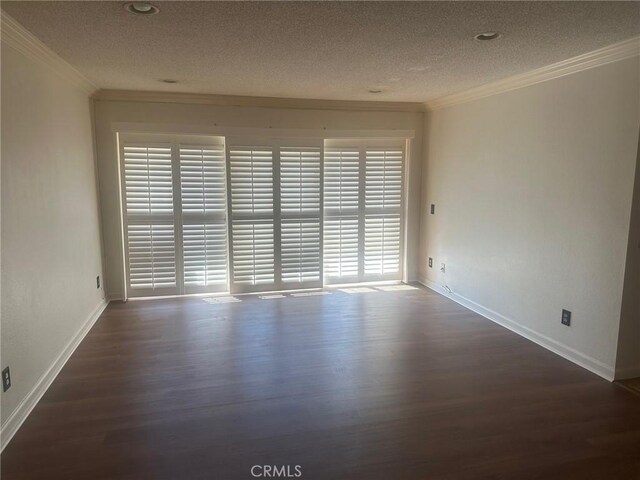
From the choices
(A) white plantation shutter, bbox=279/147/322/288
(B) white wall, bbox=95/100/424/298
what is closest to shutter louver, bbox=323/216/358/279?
(A) white plantation shutter, bbox=279/147/322/288

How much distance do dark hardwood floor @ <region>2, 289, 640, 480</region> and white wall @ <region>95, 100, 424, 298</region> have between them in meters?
1.03

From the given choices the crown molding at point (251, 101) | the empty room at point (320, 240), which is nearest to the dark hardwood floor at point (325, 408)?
the empty room at point (320, 240)

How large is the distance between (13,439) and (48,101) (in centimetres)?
223

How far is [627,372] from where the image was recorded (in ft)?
10.0

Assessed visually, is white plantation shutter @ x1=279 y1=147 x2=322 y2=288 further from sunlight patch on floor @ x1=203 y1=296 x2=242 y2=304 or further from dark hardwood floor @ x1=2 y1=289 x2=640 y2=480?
dark hardwood floor @ x1=2 y1=289 x2=640 y2=480

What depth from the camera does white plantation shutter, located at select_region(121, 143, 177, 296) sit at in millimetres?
4699

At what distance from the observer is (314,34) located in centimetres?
258

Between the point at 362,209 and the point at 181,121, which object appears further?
the point at 362,209

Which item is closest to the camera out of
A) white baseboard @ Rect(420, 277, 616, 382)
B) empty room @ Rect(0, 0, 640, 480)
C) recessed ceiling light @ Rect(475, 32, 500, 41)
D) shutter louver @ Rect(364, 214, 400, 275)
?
empty room @ Rect(0, 0, 640, 480)

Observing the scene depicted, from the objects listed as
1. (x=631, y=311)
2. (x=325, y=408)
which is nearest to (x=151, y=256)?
(x=325, y=408)

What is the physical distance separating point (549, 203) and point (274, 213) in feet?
9.28

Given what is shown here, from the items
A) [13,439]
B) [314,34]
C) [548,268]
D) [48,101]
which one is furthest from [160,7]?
[548,268]

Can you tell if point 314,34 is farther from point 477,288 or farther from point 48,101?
point 477,288

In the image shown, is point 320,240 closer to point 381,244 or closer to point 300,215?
point 300,215
